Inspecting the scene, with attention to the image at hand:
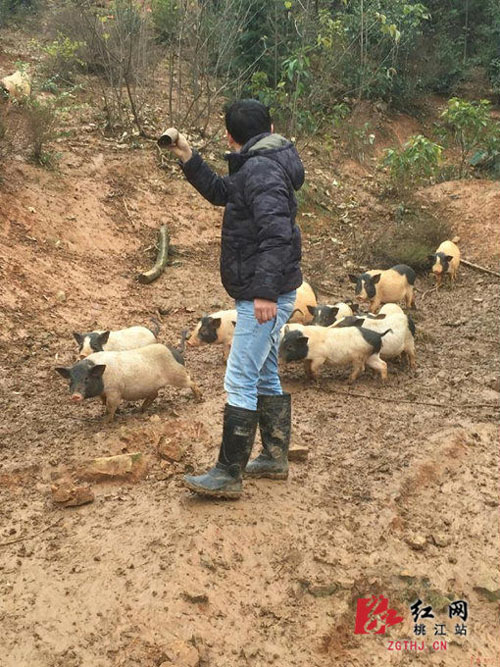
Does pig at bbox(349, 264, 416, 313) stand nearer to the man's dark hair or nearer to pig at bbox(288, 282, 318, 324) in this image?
pig at bbox(288, 282, 318, 324)

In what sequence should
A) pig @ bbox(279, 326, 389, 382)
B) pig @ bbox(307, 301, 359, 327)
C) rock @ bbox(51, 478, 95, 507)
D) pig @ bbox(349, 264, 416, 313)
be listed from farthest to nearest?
pig @ bbox(349, 264, 416, 313) < pig @ bbox(307, 301, 359, 327) < pig @ bbox(279, 326, 389, 382) < rock @ bbox(51, 478, 95, 507)

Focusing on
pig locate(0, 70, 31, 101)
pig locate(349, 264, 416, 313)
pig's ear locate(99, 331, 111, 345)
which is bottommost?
pig's ear locate(99, 331, 111, 345)


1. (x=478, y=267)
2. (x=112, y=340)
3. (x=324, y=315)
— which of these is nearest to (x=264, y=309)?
(x=112, y=340)

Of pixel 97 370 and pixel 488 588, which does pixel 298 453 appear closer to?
pixel 488 588

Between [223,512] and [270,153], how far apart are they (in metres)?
2.04

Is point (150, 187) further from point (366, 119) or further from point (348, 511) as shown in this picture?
point (366, 119)

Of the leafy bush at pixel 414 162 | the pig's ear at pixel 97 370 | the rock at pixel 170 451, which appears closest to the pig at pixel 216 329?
the pig's ear at pixel 97 370

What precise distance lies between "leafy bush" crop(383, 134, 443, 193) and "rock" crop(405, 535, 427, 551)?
31.0 feet

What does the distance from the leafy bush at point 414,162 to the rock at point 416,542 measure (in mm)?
9459

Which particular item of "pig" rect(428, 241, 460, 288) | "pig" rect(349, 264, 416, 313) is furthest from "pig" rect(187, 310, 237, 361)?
"pig" rect(428, 241, 460, 288)

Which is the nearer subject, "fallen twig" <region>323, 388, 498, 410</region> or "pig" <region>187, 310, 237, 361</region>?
"fallen twig" <region>323, 388, 498, 410</region>

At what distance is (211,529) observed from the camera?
12.7ft

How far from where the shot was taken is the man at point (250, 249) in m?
3.52

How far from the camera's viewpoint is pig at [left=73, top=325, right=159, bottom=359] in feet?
20.3
